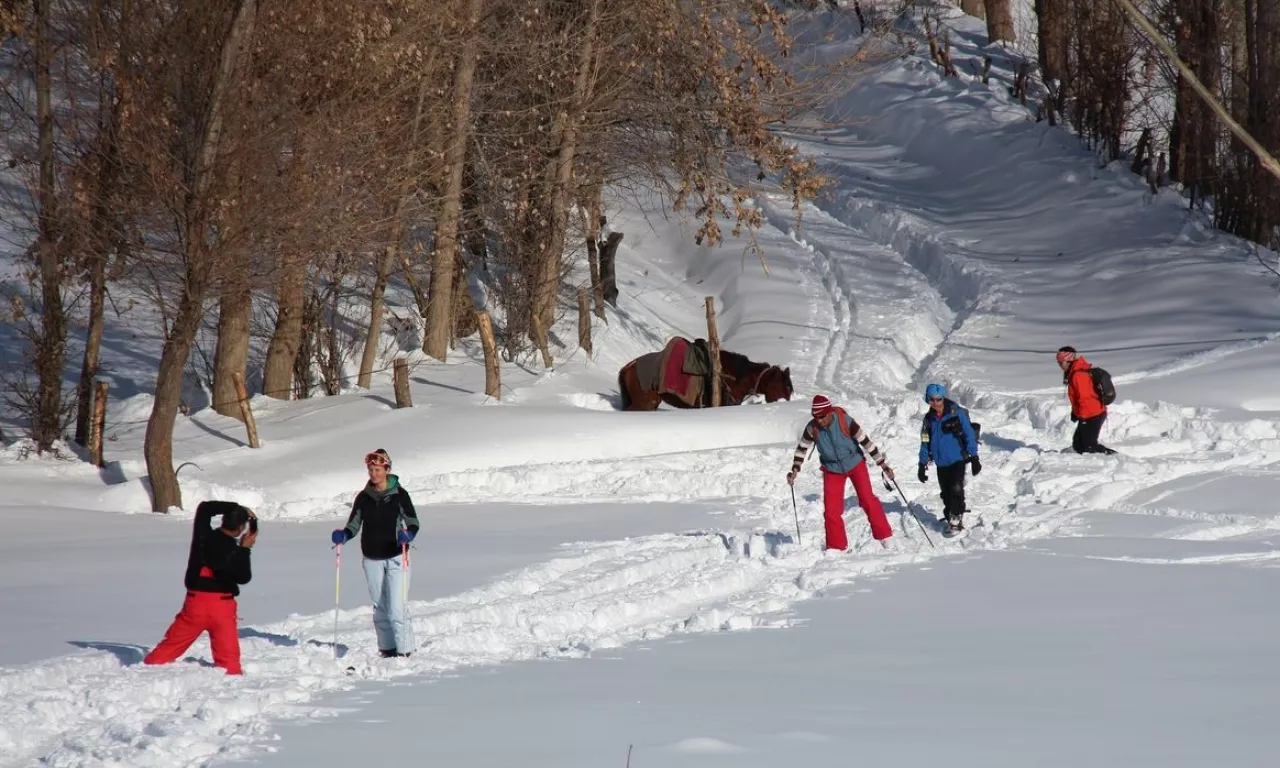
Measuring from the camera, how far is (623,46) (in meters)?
22.1

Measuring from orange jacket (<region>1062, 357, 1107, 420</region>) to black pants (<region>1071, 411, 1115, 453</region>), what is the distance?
0.06m

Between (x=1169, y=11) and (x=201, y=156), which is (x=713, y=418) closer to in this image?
(x=201, y=156)

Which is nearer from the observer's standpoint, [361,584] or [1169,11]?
[361,584]

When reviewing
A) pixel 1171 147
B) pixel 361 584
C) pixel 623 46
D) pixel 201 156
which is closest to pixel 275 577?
pixel 361 584

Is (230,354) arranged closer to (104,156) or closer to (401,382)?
(401,382)

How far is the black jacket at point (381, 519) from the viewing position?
9.18m

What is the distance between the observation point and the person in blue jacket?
44.2 feet

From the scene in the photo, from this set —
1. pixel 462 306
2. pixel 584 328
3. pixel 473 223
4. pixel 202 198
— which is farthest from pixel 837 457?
pixel 462 306

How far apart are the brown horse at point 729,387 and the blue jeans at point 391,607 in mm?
11010

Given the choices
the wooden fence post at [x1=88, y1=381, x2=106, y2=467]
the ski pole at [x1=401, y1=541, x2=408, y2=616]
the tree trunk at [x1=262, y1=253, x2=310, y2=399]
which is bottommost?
the ski pole at [x1=401, y1=541, x2=408, y2=616]

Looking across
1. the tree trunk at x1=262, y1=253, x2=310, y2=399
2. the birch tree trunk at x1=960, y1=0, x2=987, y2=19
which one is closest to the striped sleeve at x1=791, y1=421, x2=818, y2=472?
the tree trunk at x1=262, y1=253, x2=310, y2=399

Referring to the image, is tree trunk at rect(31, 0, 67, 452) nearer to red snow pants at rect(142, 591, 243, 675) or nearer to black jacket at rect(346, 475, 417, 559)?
black jacket at rect(346, 475, 417, 559)

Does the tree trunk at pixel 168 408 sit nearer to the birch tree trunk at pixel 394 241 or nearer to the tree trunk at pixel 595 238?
the birch tree trunk at pixel 394 241

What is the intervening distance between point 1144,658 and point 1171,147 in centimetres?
2816
